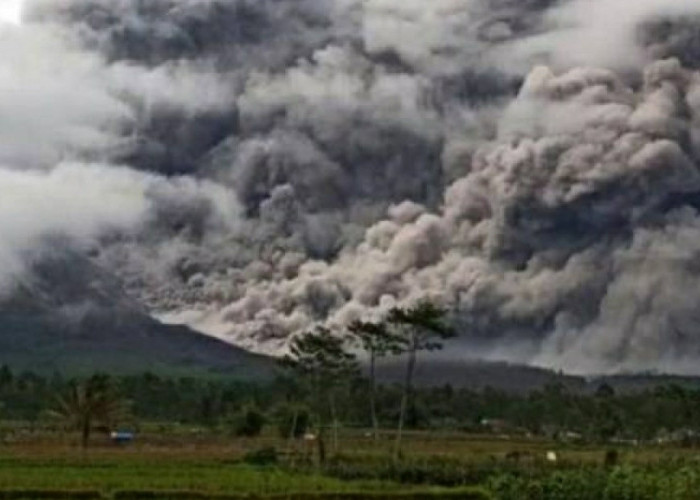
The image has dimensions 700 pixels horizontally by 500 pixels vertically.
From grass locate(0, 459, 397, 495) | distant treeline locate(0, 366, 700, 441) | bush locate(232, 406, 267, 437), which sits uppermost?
distant treeline locate(0, 366, 700, 441)

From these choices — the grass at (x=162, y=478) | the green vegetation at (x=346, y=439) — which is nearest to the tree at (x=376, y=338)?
the green vegetation at (x=346, y=439)

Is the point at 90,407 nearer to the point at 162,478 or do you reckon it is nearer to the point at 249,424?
the point at 249,424

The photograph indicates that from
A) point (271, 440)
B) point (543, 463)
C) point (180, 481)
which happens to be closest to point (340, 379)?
point (271, 440)

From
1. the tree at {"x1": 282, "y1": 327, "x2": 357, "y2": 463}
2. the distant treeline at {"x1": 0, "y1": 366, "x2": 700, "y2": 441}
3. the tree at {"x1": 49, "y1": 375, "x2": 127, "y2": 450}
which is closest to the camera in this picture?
the tree at {"x1": 49, "y1": 375, "x2": 127, "y2": 450}

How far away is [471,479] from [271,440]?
4242 cm

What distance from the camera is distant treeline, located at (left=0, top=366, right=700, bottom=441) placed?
432 feet

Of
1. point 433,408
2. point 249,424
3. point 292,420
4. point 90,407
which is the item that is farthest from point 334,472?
point 433,408

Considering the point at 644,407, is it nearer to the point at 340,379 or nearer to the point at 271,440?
the point at 340,379

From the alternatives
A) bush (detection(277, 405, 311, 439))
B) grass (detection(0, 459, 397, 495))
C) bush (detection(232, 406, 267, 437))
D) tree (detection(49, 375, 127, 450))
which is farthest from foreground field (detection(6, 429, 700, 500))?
bush (detection(232, 406, 267, 437))

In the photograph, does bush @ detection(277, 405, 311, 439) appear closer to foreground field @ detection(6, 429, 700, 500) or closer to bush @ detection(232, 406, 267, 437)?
bush @ detection(232, 406, 267, 437)

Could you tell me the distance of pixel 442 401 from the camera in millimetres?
154375

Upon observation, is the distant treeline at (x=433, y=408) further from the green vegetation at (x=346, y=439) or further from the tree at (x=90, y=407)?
the tree at (x=90, y=407)

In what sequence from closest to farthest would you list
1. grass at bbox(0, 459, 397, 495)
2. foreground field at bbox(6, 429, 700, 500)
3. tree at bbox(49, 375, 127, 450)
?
foreground field at bbox(6, 429, 700, 500)
grass at bbox(0, 459, 397, 495)
tree at bbox(49, 375, 127, 450)

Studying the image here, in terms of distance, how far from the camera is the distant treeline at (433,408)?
131750 mm
